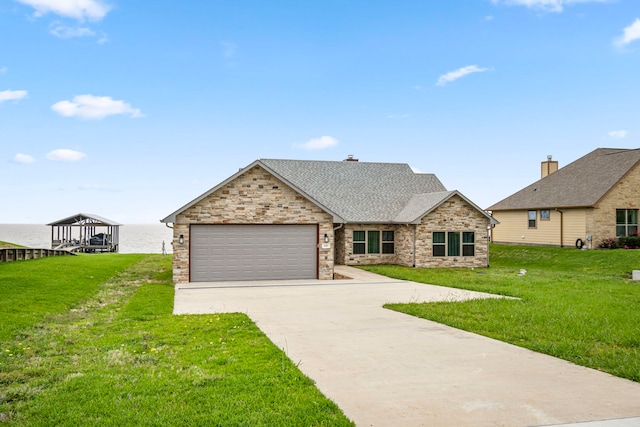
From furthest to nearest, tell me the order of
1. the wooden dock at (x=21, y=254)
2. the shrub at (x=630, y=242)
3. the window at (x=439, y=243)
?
the shrub at (x=630, y=242), the window at (x=439, y=243), the wooden dock at (x=21, y=254)

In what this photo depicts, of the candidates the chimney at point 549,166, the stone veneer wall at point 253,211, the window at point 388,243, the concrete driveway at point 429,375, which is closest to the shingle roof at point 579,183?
the chimney at point 549,166

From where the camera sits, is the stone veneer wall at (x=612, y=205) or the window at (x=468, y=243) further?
the stone veneer wall at (x=612, y=205)

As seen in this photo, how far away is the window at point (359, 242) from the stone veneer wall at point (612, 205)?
13.0 metres

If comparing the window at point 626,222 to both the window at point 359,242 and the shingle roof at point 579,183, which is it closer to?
the shingle roof at point 579,183

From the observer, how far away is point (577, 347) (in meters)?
8.98

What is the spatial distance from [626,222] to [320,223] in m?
19.7

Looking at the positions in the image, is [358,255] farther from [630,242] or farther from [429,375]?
[429,375]

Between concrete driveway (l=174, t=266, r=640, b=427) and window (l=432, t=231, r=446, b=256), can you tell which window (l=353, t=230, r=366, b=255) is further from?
concrete driveway (l=174, t=266, r=640, b=427)

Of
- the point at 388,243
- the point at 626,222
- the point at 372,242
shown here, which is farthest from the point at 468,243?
the point at 626,222

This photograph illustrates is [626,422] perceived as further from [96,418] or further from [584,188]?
[584,188]

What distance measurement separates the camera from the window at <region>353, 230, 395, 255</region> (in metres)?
27.9

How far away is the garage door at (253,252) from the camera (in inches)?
804

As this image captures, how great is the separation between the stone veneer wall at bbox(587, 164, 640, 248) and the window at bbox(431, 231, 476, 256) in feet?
25.6

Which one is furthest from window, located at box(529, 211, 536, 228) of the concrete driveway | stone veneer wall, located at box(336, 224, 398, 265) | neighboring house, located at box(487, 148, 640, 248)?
the concrete driveway
